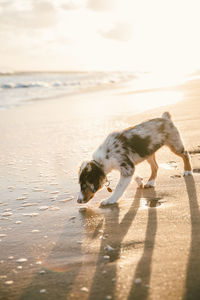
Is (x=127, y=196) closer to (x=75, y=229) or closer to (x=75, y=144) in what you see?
(x=75, y=229)

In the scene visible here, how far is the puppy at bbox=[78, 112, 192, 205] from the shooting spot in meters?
4.93

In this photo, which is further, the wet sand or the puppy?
the puppy

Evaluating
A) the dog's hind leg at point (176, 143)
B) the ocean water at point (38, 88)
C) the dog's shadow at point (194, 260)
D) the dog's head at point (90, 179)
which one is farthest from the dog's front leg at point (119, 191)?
the ocean water at point (38, 88)

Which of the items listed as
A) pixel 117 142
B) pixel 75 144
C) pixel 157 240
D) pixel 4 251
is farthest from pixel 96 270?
pixel 75 144

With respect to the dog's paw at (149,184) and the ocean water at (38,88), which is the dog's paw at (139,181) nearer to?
the dog's paw at (149,184)

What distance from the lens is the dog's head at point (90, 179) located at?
15.7ft

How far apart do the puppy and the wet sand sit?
19cm

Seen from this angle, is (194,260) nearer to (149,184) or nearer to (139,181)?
(149,184)

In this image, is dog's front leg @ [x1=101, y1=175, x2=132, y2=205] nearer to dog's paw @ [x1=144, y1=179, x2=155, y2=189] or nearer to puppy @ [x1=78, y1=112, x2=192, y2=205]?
puppy @ [x1=78, y1=112, x2=192, y2=205]

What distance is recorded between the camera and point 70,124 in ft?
35.2

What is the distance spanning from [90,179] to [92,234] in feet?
4.07

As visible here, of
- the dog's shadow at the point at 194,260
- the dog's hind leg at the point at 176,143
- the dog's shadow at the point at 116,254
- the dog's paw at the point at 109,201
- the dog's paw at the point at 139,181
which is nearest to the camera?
the dog's shadow at the point at 194,260

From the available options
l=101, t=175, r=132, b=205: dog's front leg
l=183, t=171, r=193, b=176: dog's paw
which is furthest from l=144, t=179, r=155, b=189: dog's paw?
l=183, t=171, r=193, b=176: dog's paw

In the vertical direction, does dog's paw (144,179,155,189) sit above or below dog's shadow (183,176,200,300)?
below
